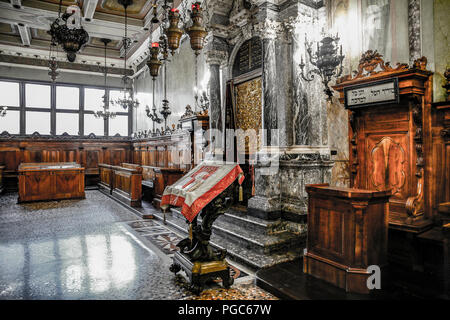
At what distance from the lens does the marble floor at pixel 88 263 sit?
2.84 metres

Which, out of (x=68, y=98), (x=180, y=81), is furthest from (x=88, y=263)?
(x=68, y=98)

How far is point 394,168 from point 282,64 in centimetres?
212

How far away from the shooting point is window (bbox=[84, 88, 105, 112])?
13.6m

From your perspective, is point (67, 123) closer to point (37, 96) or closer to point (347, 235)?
point (37, 96)

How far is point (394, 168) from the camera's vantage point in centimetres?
358

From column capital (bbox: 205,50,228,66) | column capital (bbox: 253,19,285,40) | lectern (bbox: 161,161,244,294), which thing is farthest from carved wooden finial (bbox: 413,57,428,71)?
column capital (bbox: 205,50,228,66)

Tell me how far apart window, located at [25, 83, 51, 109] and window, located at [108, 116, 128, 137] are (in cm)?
270

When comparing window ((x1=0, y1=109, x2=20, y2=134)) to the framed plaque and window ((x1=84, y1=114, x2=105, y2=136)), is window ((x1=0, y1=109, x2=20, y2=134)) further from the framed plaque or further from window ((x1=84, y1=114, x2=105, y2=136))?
the framed plaque

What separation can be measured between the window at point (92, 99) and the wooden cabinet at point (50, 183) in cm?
588

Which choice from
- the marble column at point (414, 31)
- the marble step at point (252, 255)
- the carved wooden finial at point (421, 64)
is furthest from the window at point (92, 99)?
the carved wooden finial at point (421, 64)

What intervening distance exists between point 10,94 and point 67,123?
2.32 meters

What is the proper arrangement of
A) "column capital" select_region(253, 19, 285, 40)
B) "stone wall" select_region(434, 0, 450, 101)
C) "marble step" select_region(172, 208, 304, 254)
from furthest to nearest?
"column capital" select_region(253, 19, 285, 40), "marble step" select_region(172, 208, 304, 254), "stone wall" select_region(434, 0, 450, 101)
